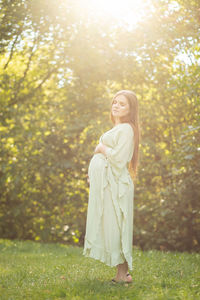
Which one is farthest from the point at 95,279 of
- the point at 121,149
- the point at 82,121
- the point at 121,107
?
the point at 82,121

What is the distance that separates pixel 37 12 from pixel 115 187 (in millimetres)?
4755

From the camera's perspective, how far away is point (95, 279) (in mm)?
4082

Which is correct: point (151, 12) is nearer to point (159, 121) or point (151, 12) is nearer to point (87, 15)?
point (87, 15)

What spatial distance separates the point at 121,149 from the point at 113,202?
0.54 meters

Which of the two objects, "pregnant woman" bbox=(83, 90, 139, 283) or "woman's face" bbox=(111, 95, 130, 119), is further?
"woman's face" bbox=(111, 95, 130, 119)

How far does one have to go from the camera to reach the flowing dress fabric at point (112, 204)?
3.80m

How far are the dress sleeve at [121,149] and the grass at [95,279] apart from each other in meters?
1.21

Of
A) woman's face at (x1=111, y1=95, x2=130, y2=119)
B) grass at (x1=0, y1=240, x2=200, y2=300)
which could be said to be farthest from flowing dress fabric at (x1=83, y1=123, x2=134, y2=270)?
grass at (x1=0, y1=240, x2=200, y2=300)

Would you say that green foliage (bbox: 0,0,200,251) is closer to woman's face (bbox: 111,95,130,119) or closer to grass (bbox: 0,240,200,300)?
grass (bbox: 0,240,200,300)

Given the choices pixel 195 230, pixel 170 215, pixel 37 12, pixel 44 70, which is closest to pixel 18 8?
pixel 37 12

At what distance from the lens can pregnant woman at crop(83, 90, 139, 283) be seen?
3.80 meters

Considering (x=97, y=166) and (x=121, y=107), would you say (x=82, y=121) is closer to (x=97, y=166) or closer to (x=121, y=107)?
(x=121, y=107)

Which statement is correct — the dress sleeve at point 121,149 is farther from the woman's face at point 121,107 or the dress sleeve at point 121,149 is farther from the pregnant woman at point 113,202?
the woman's face at point 121,107

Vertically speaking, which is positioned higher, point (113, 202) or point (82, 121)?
point (82, 121)
